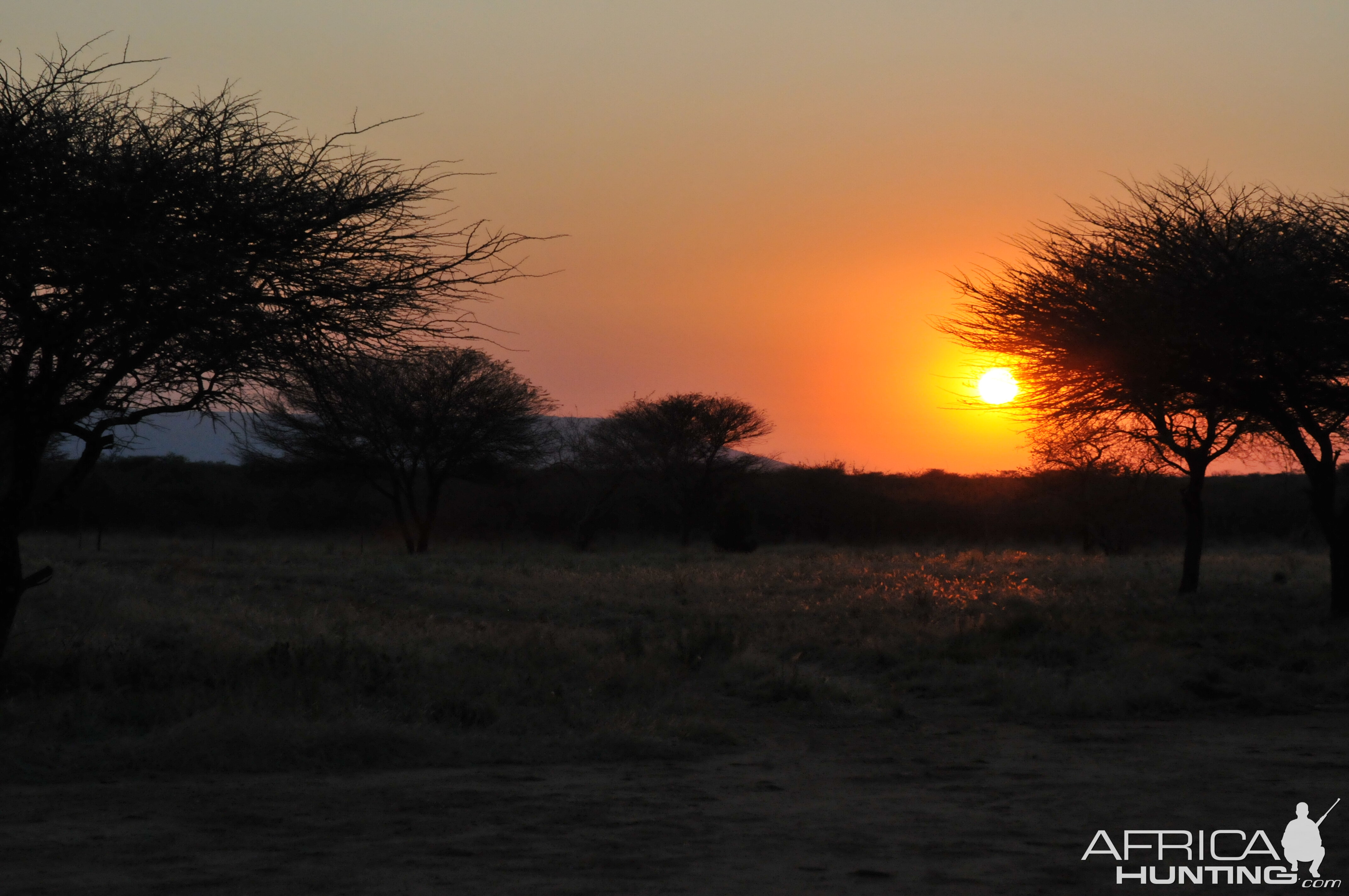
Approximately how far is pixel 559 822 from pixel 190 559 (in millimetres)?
22095

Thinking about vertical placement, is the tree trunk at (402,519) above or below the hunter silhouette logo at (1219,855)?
above

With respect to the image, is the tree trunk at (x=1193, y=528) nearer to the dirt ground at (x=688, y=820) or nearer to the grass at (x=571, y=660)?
the grass at (x=571, y=660)

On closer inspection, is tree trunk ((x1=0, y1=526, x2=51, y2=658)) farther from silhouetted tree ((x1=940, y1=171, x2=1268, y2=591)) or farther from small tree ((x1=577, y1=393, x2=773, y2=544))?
small tree ((x1=577, y1=393, x2=773, y2=544))

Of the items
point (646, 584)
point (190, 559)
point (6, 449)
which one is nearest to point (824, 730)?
point (646, 584)

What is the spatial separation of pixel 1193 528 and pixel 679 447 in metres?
31.2

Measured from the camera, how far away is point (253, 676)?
956 centimetres

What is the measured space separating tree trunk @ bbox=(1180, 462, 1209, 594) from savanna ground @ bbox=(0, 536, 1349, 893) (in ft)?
9.68

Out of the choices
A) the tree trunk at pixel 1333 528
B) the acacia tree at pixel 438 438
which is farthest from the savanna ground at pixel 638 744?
the acacia tree at pixel 438 438

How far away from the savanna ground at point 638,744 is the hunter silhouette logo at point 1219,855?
0.40ft

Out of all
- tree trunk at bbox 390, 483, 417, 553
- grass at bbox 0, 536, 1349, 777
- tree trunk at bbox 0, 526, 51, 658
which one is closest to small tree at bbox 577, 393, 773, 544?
tree trunk at bbox 390, 483, 417, 553

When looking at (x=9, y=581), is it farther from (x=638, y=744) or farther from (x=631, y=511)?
(x=631, y=511)

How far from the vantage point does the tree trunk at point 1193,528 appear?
67.4 feet

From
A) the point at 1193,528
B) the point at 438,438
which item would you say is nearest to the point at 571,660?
the point at 1193,528

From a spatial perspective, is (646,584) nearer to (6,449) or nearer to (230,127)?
(6,449)
